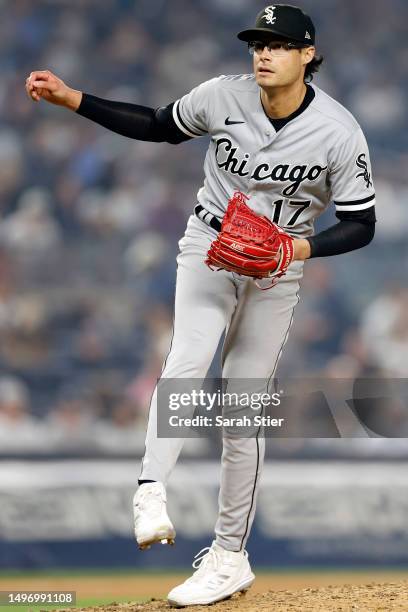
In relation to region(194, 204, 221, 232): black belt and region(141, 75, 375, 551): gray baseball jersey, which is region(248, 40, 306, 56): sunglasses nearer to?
region(141, 75, 375, 551): gray baseball jersey

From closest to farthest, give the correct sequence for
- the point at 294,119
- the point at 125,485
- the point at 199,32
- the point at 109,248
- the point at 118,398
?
the point at 294,119
the point at 125,485
the point at 118,398
the point at 109,248
the point at 199,32

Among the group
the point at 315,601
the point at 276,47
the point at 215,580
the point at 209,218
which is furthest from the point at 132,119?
the point at 315,601

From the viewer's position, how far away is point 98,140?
7.41 meters

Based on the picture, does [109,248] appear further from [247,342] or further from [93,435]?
[247,342]

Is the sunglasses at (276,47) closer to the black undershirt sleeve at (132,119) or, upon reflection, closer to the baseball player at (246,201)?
the baseball player at (246,201)

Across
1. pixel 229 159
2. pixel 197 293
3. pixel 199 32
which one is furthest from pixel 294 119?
pixel 199 32

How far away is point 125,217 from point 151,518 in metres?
4.49

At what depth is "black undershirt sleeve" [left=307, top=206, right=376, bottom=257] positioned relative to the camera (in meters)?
3.14

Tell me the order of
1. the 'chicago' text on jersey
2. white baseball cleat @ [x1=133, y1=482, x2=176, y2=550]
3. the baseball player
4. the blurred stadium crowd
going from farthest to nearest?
the blurred stadium crowd, the 'chicago' text on jersey, the baseball player, white baseball cleat @ [x1=133, y1=482, x2=176, y2=550]

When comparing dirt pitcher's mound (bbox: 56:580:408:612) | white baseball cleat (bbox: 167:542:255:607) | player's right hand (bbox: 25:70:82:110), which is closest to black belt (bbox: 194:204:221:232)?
player's right hand (bbox: 25:70:82:110)

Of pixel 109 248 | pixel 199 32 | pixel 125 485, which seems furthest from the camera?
pixel 199 32

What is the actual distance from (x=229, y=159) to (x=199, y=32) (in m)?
4.82

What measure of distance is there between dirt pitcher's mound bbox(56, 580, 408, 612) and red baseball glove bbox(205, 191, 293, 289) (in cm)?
111

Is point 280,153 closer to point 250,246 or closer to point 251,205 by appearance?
point 251,205
